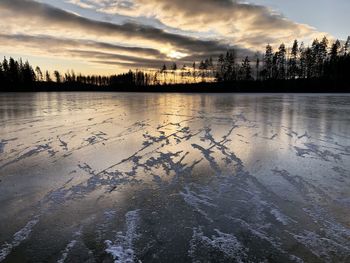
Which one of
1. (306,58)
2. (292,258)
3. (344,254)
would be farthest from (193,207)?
(306,58)

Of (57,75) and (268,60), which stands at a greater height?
(57,75)

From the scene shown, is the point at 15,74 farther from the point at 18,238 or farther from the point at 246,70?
the point at 18,238

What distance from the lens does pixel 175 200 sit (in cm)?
444

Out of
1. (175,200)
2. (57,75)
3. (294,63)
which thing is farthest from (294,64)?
(57,75)

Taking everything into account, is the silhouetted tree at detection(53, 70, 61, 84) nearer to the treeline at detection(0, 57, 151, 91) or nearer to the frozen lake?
the treeline at detection(0, 57, 151, 91)

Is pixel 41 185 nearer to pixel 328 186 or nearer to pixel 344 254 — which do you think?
pixel 344 254

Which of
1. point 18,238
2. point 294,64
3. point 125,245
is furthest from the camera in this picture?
point 294,64

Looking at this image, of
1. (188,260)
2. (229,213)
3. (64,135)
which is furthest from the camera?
(64,135)

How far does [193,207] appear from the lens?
4.20 m

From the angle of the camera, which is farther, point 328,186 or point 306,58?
point 306,58

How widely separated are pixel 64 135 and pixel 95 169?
4652 mm

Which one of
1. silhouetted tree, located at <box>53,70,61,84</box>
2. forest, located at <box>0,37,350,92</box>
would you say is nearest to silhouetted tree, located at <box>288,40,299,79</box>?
forest, located at <box>0,37,350,92</box>

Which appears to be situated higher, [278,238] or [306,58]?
[306,58]

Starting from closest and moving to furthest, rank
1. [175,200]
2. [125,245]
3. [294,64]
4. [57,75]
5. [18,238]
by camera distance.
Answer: [125,245] → [18,238] → [175,200] → [294,64] → [57,75]
